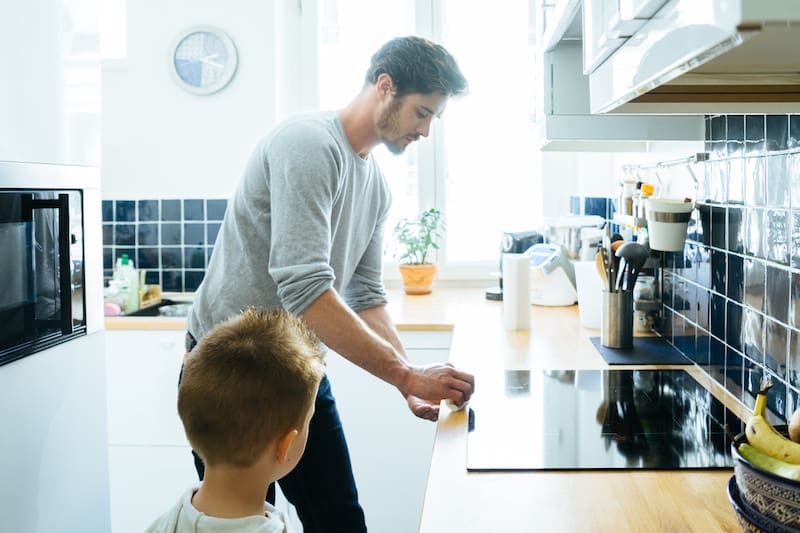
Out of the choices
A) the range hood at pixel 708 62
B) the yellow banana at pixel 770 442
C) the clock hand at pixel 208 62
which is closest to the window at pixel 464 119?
the clock hand at pixel 208 62

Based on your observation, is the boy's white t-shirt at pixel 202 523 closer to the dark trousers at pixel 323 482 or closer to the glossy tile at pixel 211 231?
the dark trousers at pixel 323 482

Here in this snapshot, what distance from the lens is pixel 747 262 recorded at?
5.14 ft

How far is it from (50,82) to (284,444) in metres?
0.90

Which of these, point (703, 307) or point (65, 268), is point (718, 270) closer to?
point (703, 307)

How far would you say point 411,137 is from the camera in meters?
1.87

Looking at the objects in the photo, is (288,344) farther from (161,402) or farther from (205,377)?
(161,402)

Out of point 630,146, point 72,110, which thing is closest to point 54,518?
point 72,110

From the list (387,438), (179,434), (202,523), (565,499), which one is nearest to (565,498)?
(565,499)

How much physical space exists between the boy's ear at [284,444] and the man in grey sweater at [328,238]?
1.37 feet

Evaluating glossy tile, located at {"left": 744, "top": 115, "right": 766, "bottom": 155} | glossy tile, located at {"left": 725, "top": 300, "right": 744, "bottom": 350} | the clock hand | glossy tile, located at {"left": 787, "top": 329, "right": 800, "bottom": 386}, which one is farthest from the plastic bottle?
glossy tile, located at {"left": 787, "top": 329, "right": 800, "bottom": 386}

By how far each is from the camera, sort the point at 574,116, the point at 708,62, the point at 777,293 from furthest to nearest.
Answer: the point at 574,116
the point at 777,293
the point at 708,62

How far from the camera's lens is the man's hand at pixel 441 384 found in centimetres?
154

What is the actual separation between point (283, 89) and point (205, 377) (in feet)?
7.78

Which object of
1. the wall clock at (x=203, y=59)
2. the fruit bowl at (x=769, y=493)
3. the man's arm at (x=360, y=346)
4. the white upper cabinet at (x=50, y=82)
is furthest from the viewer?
the wall clock at (x=203, y=59)
